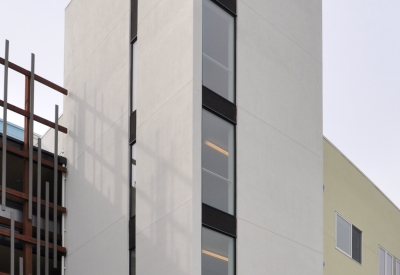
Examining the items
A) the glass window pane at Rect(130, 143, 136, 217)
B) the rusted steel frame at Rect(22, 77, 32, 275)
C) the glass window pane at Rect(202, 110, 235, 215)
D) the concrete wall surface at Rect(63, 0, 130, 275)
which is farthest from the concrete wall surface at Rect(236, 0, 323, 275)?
the rusted steel frame at Rect(22, 77, 32, 275)

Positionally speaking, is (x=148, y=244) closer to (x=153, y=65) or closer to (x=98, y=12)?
(x=153, y=65)

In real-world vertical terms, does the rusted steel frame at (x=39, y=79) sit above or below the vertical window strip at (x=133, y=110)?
above

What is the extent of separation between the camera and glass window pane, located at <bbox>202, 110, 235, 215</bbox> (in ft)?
69.6

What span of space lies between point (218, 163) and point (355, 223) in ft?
30.6

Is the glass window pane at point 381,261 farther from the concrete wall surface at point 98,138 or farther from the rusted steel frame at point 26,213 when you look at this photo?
the rusted steel frame at point 26,213

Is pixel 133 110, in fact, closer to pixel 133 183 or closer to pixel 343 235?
pixel 133 183

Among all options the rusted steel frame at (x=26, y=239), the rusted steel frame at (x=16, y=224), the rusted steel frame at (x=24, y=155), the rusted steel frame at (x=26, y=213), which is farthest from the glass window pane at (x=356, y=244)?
the rusted steel frame at (x=26, y=213)

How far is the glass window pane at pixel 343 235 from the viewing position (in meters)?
27.5

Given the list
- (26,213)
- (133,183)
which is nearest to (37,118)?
(26,213)

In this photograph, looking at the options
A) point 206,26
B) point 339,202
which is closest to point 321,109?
point 339,202

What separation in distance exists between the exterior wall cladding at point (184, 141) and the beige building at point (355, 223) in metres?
1.94

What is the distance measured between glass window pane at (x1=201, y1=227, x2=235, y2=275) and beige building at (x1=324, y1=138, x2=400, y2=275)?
224 inches

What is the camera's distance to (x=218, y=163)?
2162cm

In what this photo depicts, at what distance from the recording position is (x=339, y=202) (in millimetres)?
27781
